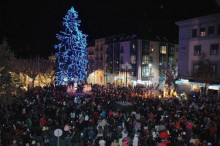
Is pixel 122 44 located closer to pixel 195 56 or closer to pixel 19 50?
pixel 195 56

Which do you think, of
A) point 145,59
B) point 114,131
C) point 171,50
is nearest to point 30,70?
point 145,59

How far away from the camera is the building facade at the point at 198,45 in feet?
83.6

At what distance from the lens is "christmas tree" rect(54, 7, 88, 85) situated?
27.2 metres

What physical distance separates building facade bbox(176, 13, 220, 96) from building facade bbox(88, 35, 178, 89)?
295 inches

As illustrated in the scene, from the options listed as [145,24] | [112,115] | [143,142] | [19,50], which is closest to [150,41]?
[145,24]

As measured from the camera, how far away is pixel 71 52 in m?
27.4

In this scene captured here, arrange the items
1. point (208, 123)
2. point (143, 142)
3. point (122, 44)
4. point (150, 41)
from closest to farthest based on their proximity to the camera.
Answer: point (143, 142) → point (208, 123) → point (150, 41) → point (122, 44)

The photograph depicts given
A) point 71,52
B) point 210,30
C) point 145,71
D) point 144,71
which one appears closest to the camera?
point 210,30

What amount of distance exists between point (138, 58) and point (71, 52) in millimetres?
17258

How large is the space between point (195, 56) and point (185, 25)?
209 inches

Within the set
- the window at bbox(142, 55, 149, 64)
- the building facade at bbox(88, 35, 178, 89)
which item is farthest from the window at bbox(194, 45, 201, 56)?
the window at bbox(142, 55, 149, 64)

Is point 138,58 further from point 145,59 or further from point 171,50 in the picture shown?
point 171,50

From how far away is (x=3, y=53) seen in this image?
14383 mm

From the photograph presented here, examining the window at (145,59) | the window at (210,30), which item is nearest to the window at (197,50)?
the window at (210,30)
